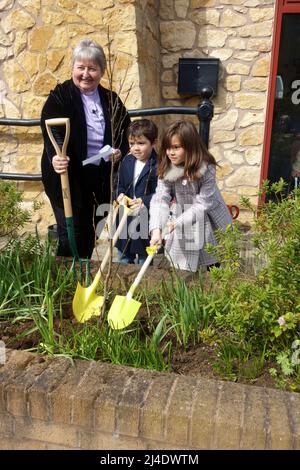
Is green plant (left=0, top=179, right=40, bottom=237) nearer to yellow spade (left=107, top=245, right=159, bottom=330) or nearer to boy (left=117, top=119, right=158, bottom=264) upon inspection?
boy (left=117, top=119, right=158, bottom=264)

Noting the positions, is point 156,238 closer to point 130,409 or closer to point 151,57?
point 130,409

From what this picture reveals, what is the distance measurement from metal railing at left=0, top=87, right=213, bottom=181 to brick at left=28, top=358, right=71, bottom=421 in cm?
215

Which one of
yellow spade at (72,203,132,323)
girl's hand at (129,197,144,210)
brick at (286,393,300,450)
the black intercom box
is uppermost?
the black intercom box

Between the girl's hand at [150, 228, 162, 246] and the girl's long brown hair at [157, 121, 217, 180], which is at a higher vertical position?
the girl's long brown hair at [157, 121, 217, 180]

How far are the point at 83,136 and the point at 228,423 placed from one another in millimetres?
1891

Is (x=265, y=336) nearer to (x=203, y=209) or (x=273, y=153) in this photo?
(x=203, y=209)

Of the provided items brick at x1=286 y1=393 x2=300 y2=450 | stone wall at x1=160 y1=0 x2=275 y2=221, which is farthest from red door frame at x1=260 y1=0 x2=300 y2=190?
brick at x1=286 y1=393 x2=300 y2=450

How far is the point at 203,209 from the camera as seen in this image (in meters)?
2.56

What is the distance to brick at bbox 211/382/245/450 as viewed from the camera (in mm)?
1402

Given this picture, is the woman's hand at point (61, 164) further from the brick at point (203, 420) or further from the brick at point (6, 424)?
the brick at point (203, 420)

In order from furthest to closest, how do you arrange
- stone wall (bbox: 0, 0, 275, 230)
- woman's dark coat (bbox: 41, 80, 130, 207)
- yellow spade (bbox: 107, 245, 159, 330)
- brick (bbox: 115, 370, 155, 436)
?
1. stone wall (bbox: 0, 0, 275, 230)
2. woman's dark coat (bbox: 41, 80, 130, 207)
3. yellow spade (bbox: 107, 245, 159, 330)
4. brick (bbox: 115, 370, 155, 436)

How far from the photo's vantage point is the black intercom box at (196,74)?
4.62 meters
